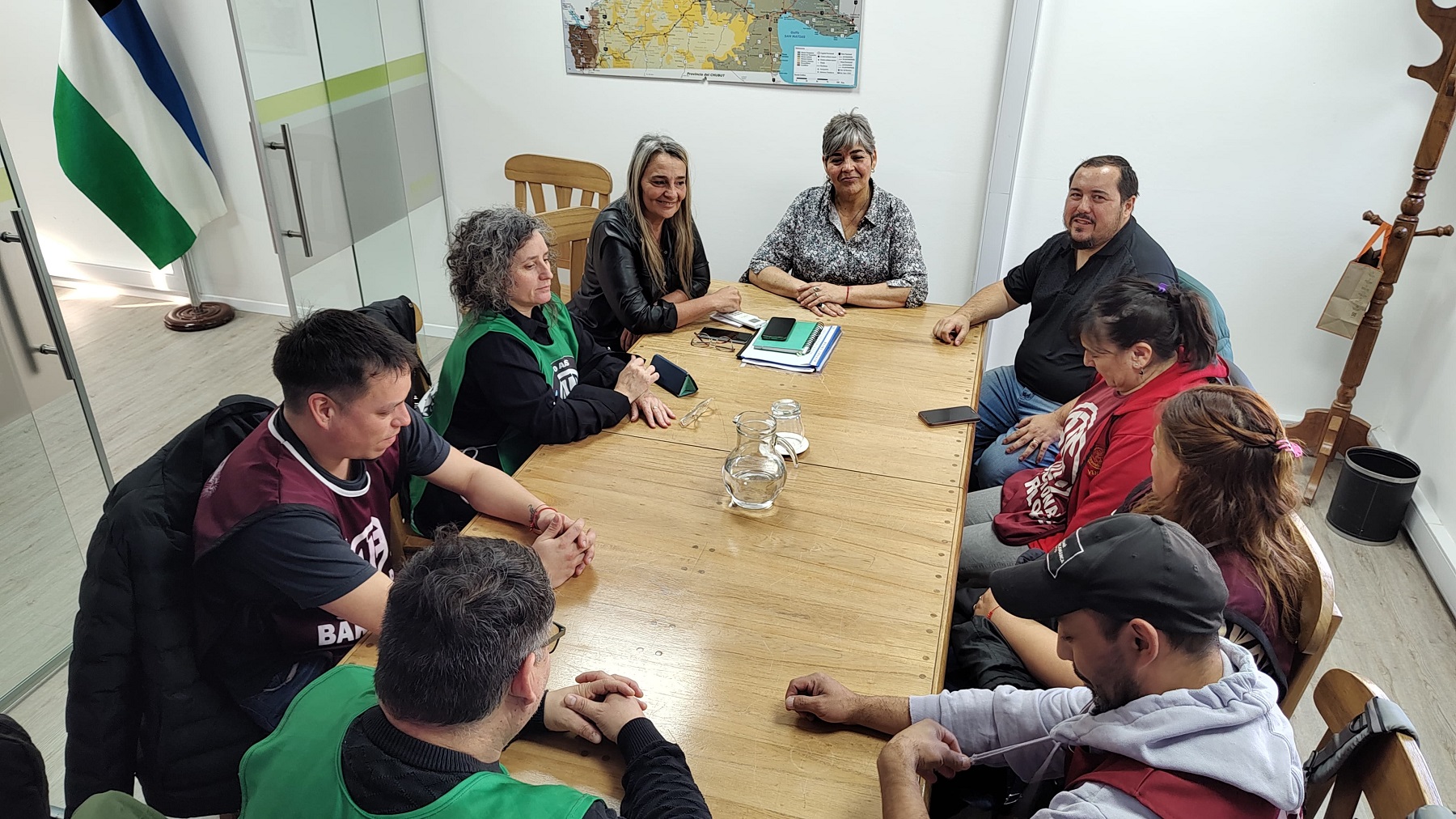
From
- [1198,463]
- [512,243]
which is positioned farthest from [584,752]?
[512,243]

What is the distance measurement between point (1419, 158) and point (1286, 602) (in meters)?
2.36

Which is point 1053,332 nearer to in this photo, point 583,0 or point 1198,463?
point 1198,463

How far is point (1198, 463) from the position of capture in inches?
58.5

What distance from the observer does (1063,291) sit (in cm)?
273

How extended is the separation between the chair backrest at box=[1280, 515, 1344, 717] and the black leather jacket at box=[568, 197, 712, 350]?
1.84 m

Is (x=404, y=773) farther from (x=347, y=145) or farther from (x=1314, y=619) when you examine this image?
(x=347, y=145)

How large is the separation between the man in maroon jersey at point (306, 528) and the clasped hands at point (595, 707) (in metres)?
0.30

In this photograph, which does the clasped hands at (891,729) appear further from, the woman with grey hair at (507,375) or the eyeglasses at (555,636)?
the woman with grey hair at (507,375)

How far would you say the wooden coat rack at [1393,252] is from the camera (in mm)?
2863

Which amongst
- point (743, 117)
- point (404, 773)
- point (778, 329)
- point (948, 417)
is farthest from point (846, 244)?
point (404, 773)

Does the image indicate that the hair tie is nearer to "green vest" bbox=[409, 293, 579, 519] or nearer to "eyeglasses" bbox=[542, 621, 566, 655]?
"eyeglasses" bbox=[542, 621, 566, 655]

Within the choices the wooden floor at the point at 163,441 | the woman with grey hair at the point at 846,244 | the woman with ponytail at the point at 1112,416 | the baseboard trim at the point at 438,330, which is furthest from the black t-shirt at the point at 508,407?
the baseboard trim at the point at 438,330

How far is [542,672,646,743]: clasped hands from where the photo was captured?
1.30 m

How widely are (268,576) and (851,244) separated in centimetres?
223
